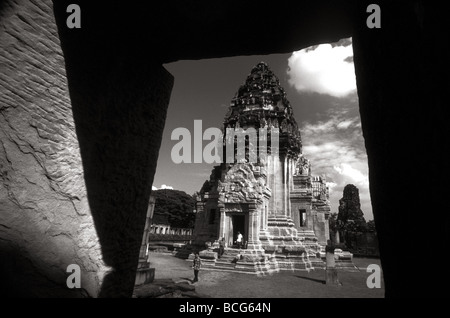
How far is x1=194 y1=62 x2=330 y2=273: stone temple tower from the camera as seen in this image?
16.2m

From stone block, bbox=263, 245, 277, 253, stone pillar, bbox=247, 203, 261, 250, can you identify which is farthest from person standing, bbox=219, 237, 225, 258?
stone block, bbox=263, 245, 277, 253

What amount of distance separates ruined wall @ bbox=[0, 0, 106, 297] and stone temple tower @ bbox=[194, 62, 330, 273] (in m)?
13.4

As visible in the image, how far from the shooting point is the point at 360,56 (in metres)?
1.57

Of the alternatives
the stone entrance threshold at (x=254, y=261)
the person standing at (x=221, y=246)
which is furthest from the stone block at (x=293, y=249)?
the person standing at (x=221, y=246)

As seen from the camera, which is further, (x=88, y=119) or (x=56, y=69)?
(x=88, y=119)

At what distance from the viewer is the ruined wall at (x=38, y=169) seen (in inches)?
57.4

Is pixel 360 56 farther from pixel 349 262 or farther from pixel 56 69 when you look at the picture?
pixel 349 262

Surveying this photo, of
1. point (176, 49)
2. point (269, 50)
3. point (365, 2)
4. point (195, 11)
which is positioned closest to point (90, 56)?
point (176, 49)

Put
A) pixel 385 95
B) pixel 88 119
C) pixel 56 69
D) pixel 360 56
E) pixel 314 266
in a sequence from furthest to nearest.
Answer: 1. pixel 314 266
2. pixel 88 119
3. pixel 56 69
4. pixel 360 56
5. pixel 385 95

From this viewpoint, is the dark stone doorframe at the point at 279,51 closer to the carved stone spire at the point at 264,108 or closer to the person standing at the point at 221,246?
the person standing at the point at 221,246

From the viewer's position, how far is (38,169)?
1.60 m

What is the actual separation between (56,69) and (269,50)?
59.9 inches

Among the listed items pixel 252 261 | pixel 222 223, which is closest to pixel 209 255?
pixel 222 223

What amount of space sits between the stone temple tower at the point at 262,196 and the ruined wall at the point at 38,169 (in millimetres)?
13441
